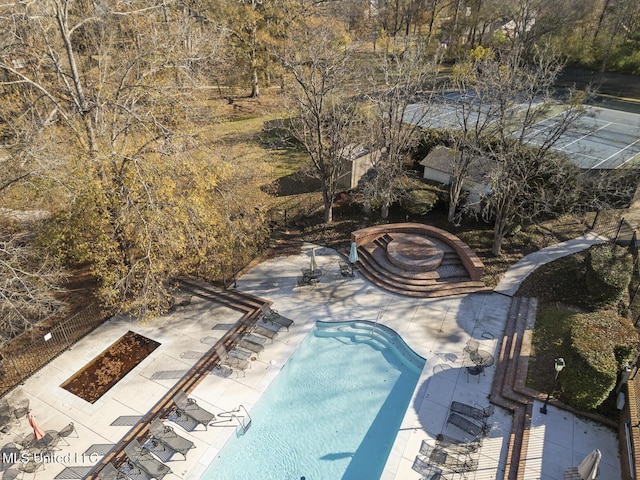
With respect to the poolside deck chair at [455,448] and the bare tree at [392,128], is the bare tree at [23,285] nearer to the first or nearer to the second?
the poolside deck chair at [455,448]

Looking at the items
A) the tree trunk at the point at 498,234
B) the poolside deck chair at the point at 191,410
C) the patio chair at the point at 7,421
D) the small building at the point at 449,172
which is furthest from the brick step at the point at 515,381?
the patio chair at the point at 7,421

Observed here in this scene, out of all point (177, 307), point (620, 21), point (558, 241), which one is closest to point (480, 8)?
point (620, 21)

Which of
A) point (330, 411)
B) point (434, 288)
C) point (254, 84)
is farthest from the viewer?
point (254, 84)

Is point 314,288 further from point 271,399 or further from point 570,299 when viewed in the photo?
point 570,299

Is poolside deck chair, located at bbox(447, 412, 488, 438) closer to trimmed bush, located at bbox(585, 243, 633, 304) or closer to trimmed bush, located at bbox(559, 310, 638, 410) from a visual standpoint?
trimmed bush, located at bbox(559, 310, 638, 410)

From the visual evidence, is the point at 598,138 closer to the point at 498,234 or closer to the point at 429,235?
the point at 498,234

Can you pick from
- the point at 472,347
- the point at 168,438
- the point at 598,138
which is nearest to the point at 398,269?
the point at 472,347
